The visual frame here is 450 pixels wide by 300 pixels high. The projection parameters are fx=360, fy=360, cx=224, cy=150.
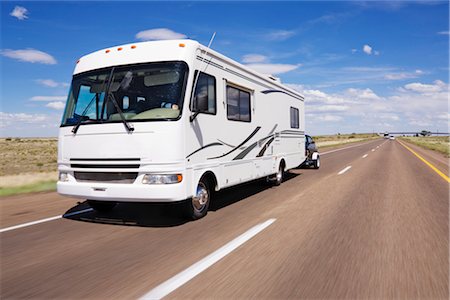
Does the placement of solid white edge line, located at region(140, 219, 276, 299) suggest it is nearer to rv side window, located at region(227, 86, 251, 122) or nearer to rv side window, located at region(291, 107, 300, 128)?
rv side window, located at region(227, 86, 251, 122)

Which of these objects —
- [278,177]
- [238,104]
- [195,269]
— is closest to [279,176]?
[278,177]

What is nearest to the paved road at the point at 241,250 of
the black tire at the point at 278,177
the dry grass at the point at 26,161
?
the black tire at the point at 278,177

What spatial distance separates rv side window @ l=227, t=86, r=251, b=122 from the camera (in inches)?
300

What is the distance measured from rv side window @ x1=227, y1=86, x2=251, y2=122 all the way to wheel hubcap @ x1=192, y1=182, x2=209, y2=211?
173cm

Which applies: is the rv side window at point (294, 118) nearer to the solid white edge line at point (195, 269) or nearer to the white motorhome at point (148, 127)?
the white motorhome at point (148, 127)

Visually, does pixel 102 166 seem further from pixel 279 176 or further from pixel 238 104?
pixel 279 176

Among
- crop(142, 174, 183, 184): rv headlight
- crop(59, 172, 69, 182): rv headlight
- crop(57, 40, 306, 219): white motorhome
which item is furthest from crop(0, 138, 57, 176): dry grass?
crop(142, 174, 183, 184): rv headlight

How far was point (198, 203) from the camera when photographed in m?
6.56

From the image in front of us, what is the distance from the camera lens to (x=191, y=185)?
6055 millimetres

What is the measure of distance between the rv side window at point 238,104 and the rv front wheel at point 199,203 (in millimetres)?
1703

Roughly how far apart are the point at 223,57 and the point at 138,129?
268 cm

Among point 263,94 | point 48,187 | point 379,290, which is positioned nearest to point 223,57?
point 263,94

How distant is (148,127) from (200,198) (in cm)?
173

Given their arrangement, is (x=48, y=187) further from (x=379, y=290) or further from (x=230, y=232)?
(x=379, y=290)
